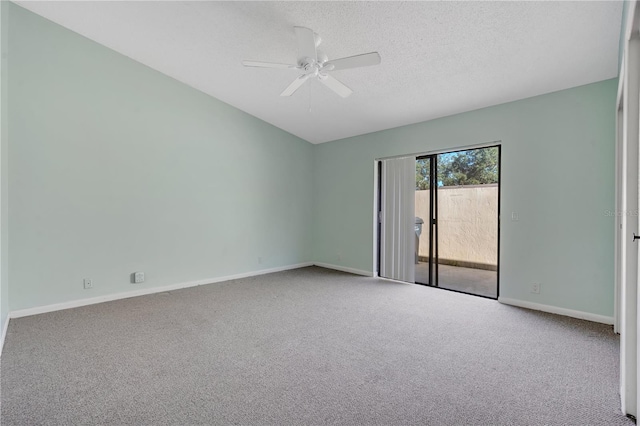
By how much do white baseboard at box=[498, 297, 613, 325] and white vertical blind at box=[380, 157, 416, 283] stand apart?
4.56ft

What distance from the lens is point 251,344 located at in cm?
260

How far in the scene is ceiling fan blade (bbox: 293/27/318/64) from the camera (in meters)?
2.33

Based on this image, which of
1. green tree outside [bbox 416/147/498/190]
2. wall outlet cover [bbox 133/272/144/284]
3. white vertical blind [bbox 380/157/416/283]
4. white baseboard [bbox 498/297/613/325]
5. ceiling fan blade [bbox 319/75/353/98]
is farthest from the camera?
white vertical blind [bbox 380/157/416/283]

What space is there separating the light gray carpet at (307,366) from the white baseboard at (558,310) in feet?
0.44

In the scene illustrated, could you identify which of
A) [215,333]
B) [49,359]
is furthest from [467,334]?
[49,359]

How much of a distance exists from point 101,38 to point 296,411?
14.7ft

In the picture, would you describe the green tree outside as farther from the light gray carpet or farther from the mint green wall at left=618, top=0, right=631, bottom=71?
the light gray carpet

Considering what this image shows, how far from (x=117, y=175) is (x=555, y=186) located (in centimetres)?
523

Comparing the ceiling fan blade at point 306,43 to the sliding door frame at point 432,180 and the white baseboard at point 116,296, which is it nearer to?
the sliding door frame at point 432,180

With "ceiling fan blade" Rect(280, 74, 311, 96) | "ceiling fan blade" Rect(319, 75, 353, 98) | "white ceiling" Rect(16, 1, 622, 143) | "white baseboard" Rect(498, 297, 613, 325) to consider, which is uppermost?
"white ceiling" Rect(16, 1, 622, 143)

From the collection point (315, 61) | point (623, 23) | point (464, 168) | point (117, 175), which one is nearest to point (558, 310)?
point (464, 168)

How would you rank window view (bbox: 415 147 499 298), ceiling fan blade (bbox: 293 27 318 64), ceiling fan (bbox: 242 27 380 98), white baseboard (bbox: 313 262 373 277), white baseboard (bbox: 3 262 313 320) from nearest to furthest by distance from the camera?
ceiling fan blade (bbox: 293 27 318 64), ceiling fan (bbox: 242 27 380 98), white baseboard (bbox: 3 262 313 320), window view (bbox: 415 147 499 298), white baseboard (bbox: 313 262 373 277)

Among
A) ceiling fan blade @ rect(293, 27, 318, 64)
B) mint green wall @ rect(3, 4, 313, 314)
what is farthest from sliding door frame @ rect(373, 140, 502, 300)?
ceiling fan blade @ rect(293, 27, 318, 64)

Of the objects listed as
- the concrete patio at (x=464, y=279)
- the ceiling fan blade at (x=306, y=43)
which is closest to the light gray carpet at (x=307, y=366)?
the concrete patio at (x=464, y=279)
